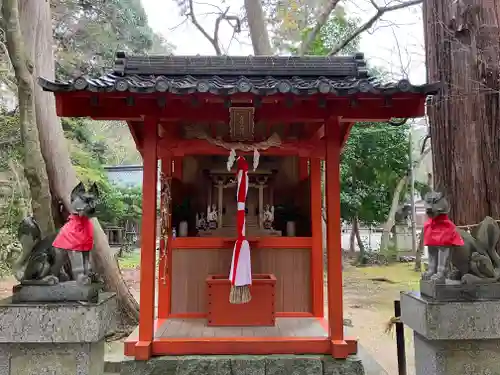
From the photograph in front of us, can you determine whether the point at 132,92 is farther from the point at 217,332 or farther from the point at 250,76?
the point at 217,332

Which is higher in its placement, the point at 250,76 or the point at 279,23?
the point at 279,23

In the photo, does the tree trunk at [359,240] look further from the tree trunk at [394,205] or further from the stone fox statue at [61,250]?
the stone fox statue at [61,250]

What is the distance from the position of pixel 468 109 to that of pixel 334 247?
205cm

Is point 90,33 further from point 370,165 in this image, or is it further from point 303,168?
point 370,165

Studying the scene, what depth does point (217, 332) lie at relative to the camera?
4.62m

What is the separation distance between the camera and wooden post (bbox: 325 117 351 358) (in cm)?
423

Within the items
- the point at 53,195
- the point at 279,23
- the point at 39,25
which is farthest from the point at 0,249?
the point at 279,23

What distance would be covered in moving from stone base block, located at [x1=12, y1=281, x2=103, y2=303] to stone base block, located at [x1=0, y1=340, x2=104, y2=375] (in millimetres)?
416

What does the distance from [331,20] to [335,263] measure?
1462 centimetres

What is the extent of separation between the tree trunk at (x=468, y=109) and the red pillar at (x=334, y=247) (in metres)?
1.09

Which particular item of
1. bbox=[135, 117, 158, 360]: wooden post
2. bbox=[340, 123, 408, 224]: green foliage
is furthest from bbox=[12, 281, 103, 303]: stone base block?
bbox=[340, 123, 408, 224]: green foliage

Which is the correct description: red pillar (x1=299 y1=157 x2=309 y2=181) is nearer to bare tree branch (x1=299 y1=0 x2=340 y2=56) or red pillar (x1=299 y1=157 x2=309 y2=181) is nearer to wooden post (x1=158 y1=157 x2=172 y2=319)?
wooden post (x1=158 y1=157 x2=172 y2=319)

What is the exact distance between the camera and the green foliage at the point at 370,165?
15.5 metres

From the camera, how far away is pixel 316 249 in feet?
18.2
